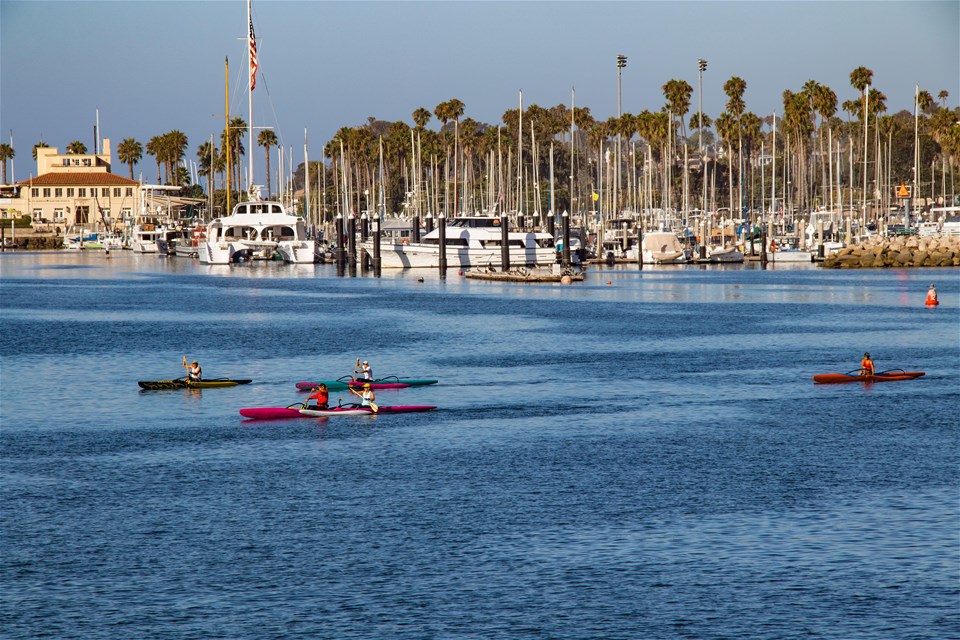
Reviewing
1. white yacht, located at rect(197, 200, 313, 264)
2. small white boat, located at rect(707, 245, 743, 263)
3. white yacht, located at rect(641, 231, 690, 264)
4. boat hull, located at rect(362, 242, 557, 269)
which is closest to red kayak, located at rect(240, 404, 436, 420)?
boat hull, located at rect(362, 242, 557, 269)

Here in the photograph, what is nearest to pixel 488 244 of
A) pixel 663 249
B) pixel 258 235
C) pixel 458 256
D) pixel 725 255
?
pixel 458 256

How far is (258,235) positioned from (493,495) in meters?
103

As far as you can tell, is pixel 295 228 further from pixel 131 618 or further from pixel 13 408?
pixel 131 618

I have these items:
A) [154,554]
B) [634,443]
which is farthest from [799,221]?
[154,554]

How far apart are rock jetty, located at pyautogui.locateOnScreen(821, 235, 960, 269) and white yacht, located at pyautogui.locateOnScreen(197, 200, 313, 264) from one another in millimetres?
50861

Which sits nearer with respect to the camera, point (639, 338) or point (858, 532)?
point (858, 532)

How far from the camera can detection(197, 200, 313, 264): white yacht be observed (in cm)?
12262

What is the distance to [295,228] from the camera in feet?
410

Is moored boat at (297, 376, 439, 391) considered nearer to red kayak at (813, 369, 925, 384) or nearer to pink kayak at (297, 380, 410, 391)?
pink kayak at (297, 380, 410, 391)

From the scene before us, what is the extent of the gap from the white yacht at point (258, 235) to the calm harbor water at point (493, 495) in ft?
227

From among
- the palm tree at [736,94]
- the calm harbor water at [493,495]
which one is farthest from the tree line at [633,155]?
the calm harbor water at [493,495]

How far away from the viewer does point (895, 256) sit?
11675cm

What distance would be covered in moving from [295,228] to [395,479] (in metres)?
100

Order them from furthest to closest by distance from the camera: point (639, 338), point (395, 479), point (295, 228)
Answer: point (295, 228)
point (639, 338)
point (395, 479)
